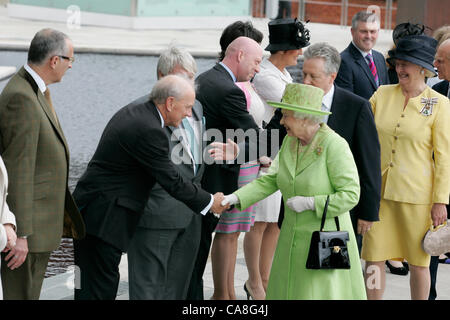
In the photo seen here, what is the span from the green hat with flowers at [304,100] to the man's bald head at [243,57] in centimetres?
110

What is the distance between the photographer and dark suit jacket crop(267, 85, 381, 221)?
4.84 meters

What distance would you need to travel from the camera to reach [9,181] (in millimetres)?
4137

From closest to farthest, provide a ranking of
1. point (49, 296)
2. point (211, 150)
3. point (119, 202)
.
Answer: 1. point (119, 202)
2. point (211, 150)
3. point (49, 296)

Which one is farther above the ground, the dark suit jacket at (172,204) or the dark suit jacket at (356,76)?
the dark suit jacket at (356,76)

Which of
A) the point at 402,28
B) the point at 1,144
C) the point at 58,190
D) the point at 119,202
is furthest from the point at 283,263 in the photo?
the point at 402,28

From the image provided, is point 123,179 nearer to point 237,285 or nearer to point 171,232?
point 171,232

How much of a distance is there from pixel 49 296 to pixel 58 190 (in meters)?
1.59

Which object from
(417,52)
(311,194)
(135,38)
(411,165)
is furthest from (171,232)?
(135,38)

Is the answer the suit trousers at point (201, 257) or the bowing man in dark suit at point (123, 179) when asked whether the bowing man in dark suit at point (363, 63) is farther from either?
the bowing man in dark suit at point (123, 179)

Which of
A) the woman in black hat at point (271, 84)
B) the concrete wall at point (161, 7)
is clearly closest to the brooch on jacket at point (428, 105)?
the woman in black hat at point (271, 84)

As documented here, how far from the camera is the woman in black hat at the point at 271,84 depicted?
5.72 metres

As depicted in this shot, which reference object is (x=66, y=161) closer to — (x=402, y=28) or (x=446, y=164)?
(x=446, y=164)

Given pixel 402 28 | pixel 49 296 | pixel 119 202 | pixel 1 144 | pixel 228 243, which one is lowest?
pixel 49 296
